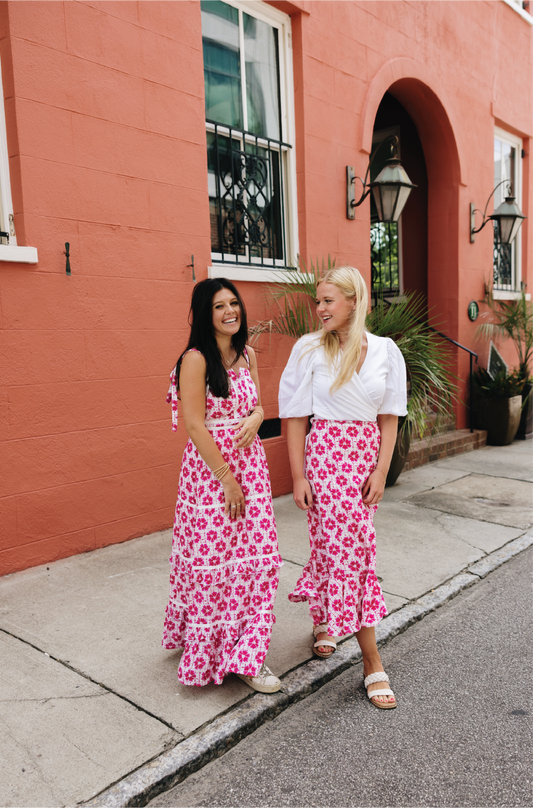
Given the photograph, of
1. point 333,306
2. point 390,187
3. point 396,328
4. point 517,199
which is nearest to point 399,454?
point 396,328

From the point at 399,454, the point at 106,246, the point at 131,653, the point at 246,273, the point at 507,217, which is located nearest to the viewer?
the point at 131,653

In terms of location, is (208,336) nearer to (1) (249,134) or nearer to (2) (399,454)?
(1) (249,134)

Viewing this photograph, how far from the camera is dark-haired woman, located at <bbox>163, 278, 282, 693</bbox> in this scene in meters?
2.58

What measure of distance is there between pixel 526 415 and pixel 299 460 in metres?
6.84

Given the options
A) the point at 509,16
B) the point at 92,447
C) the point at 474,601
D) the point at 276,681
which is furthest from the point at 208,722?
the point at 509,16

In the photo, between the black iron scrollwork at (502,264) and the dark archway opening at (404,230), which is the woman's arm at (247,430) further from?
the black iron scrollwork at (502,264)

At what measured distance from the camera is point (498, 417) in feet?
26.7

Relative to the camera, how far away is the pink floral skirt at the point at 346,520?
262cm

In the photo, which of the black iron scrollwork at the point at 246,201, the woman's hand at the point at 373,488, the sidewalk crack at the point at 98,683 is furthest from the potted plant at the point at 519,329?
the sidewalk crack at the point at 98,683

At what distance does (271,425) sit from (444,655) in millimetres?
3047

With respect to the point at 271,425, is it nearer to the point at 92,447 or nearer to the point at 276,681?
the point at 92,447

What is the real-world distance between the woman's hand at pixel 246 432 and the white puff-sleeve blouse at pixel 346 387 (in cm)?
15

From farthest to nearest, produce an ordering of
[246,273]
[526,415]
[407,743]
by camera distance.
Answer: [526,415] → [246,273] → [407,743]

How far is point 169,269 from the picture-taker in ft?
15.1
